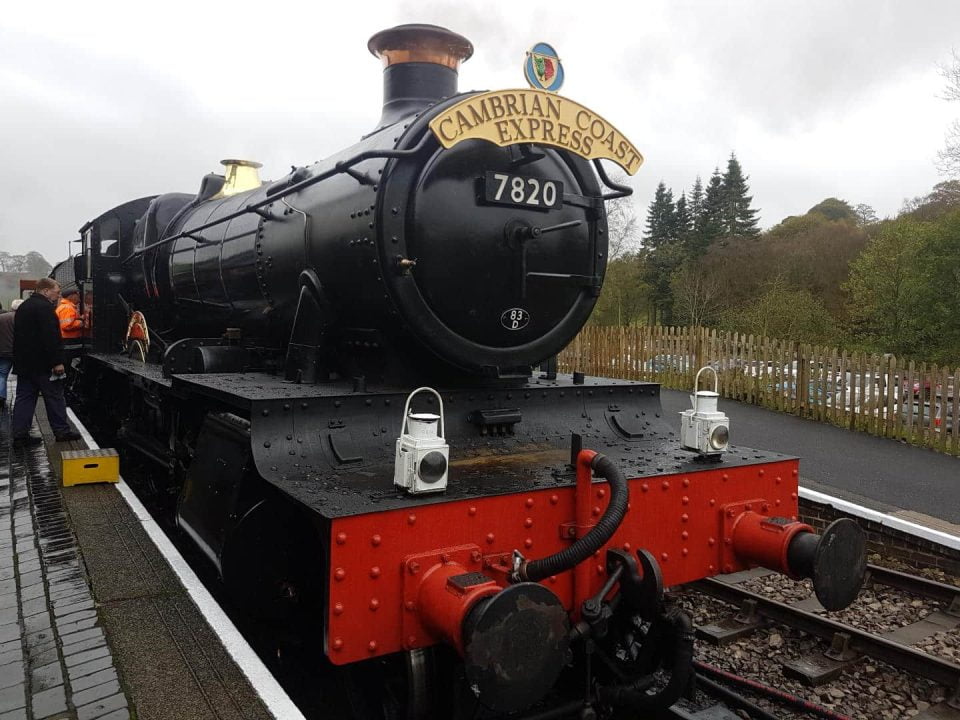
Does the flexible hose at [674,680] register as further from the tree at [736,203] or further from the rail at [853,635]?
the tree at [736,203]

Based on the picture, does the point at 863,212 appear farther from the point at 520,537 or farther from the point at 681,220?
the point at 520,537

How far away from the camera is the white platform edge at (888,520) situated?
18.3 feet

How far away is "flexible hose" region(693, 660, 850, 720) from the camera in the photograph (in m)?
3.27

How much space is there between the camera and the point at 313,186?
13.2 ft

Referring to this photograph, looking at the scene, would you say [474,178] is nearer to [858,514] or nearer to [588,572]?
[588,572]

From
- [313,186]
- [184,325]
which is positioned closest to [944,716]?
[313,186]

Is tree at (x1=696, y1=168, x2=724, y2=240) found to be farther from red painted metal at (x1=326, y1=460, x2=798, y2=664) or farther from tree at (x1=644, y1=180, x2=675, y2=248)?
red painted metal at (x1=326, y1=460, x2=798, y2=664)

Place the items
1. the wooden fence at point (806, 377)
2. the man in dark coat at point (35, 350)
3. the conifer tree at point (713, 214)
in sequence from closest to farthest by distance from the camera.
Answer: the man in dark coat at point (35, 350) → the wooden fence at point (806, 377) → the conifer tree at point (713, 214)

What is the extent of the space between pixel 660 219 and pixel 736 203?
17.2 ft

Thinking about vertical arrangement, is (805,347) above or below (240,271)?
below

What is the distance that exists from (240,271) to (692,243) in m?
39.1

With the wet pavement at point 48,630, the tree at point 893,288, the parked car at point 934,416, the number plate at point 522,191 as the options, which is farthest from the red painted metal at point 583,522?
the tree at point 893,288

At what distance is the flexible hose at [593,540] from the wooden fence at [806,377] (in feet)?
22.8

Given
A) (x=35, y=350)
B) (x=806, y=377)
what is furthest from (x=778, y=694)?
(x=806, y=377)
